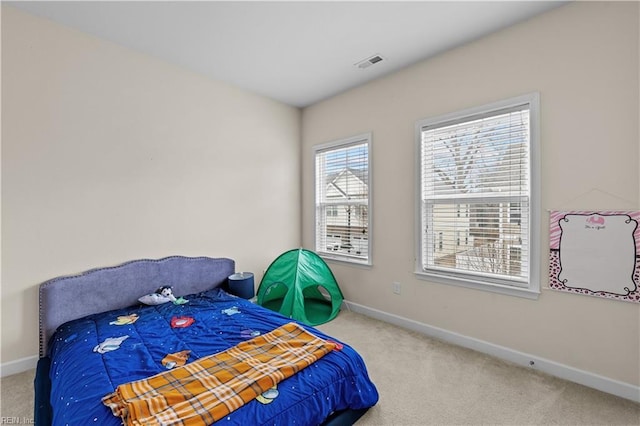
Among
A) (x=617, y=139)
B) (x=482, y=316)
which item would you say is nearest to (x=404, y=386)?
(x=482, y=316)

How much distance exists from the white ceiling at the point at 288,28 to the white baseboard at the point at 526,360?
2.68 metres

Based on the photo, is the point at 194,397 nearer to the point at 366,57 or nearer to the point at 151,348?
the point at 151,348

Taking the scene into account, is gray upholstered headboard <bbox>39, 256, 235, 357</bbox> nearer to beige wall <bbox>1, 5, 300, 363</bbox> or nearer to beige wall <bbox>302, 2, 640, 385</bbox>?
beige wall <bbox>1, 5, 300, 363</bbox>

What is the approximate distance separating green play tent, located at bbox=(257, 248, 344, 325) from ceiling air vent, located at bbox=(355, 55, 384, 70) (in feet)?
7.01

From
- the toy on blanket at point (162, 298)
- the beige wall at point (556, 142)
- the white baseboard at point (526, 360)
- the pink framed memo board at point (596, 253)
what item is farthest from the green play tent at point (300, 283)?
the pink framed memo board at point (596, 253)

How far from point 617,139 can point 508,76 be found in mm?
894

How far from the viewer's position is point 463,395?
6.45 feet

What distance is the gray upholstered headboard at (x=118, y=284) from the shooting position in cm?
222

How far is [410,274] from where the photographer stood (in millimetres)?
3039

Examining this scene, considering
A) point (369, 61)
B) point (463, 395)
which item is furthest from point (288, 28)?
point (463, 395)

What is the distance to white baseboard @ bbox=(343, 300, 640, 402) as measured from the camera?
1.95 meters

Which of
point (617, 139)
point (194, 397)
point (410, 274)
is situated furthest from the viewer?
point (410, 274)

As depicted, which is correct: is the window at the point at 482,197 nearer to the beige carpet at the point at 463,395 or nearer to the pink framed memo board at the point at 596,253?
the pink framed memo board at the point at 596,253

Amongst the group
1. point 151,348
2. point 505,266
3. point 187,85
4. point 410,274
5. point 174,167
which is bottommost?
point 151,348
